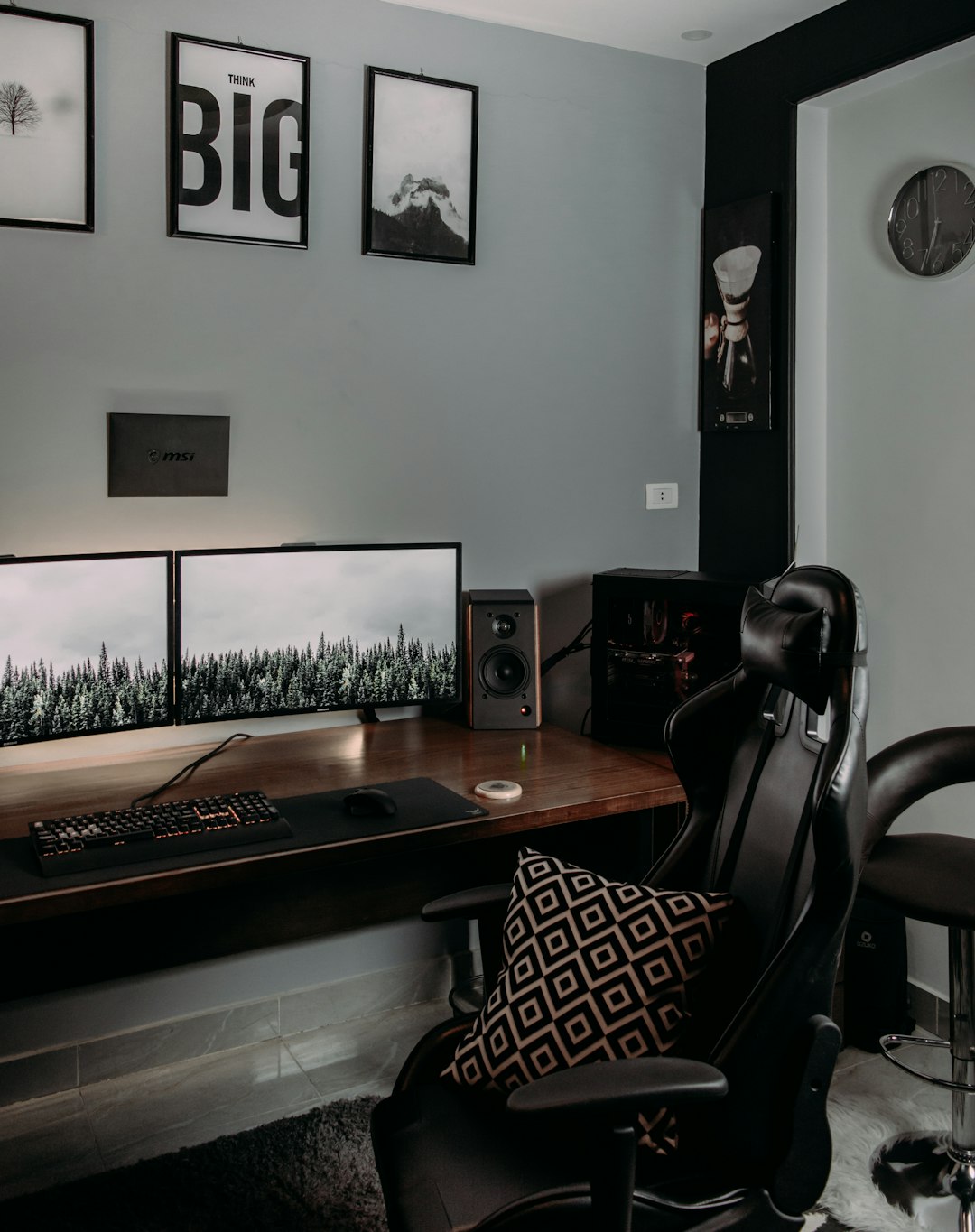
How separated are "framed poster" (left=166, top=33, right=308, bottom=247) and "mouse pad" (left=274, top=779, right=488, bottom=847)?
1.23m

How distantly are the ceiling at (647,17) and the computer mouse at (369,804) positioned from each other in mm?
1819

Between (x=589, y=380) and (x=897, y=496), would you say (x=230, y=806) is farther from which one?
(x=897, y=496)

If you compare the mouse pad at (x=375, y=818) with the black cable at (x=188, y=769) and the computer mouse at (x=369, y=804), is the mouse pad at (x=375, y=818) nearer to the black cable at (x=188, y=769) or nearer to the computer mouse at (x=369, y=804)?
the computer mouse at (x=369, y=804)

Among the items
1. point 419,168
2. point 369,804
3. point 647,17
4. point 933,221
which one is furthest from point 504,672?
point 647,17

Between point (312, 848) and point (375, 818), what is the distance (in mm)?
164

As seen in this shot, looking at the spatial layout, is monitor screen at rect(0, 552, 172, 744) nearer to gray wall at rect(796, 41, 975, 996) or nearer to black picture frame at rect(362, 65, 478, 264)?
black picture frame at rect(362, 65, 478, 264)

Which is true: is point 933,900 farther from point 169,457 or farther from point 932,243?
point 169,457

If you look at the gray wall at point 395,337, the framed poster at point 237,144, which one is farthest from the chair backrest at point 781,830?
the framed poster at point 237,144

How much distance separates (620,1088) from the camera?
1.11m

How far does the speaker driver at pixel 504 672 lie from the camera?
255cm

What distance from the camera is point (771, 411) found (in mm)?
2779

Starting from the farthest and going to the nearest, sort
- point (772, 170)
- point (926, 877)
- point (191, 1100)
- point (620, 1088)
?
point (772, 170)
point (191, 1100)
point (926, 877)
point (620, 1088)

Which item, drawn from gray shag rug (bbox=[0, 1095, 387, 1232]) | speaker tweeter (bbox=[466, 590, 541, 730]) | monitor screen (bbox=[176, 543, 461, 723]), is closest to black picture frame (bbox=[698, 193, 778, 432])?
speaker tweeter (bbox=[466, 590, 541, 730])

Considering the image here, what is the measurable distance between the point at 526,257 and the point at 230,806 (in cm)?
159
